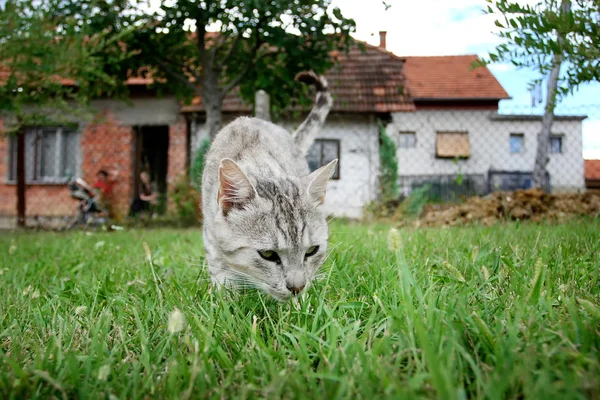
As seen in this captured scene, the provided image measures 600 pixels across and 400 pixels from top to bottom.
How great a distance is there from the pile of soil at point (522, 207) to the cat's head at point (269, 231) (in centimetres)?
346

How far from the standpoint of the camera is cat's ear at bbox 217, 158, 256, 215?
80.5 inches

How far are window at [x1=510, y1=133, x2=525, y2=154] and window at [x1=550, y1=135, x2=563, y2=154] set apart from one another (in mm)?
1615

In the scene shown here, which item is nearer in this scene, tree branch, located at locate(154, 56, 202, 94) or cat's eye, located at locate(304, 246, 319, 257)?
cat's eye, located at locate(304, 246, 319, 257)

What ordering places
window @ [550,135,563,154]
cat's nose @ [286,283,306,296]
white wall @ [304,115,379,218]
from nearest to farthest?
cat's nose @ [286,283,306,296], white wall @ [304,115,379,218], window @ [550,135,563,154]

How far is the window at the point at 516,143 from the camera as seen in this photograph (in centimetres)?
1850

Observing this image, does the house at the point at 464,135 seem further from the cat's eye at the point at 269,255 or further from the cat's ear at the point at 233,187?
the cat's eye at the point at 269,255

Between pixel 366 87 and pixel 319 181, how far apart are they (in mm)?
11523

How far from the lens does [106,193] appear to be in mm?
11922

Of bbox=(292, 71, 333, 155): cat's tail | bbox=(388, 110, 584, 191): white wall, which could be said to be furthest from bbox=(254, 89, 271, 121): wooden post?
bbox=(388, 110, 584, 191): white wall

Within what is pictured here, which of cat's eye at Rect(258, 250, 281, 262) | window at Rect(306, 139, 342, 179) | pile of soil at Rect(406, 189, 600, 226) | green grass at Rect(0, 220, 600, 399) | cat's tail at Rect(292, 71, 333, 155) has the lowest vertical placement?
green grass at Rect(0, 220, 600, 399)

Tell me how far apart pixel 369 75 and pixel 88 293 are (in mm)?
12800

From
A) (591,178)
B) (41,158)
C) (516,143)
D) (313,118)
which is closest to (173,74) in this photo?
(313,118)

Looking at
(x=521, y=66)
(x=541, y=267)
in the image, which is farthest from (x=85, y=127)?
(x=541, y=267)

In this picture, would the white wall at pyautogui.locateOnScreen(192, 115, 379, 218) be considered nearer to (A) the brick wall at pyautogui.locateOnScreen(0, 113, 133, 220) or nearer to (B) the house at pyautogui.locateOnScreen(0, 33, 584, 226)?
(B) the house at pyautogui.locateOnScreen(0, 33, 584, 226)
